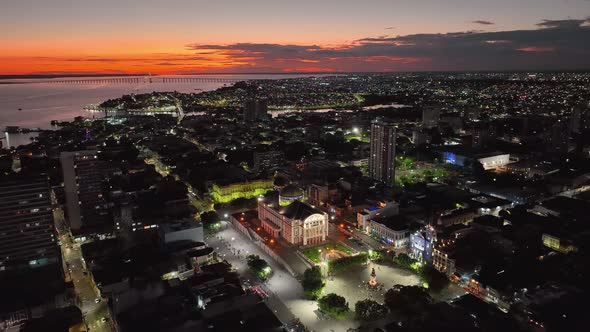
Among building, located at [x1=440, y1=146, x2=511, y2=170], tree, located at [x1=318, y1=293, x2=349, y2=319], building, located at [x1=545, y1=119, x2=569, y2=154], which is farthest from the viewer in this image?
building, located at [x1=545, y1=119, x2=569, y2=154]

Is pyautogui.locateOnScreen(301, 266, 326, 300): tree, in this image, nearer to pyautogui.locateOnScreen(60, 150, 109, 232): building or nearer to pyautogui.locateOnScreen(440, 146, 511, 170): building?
pyautogui.locateOnScreen(60, 150, 109, 232): building

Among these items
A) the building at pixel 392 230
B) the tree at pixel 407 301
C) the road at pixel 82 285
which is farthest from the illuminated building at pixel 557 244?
the road at pixel 82 285

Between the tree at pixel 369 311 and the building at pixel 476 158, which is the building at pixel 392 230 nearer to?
the tree at pixel 369 311

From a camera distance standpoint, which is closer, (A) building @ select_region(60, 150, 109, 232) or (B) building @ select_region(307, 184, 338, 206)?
(A) building @ select_region(60, 150, 109, 232)

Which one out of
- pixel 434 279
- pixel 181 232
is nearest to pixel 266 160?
pixel 181 232

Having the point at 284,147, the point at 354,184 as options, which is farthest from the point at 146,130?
the point at 354,184

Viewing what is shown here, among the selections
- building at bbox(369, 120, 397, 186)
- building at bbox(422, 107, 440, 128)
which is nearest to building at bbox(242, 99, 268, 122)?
building at bbox(422, 107, 440, 128)

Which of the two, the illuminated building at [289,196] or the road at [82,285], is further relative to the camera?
the illuminated building at [289,196]

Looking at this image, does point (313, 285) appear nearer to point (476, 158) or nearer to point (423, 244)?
point (423, 244)
